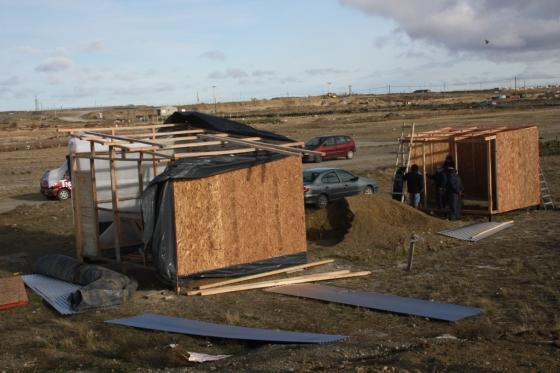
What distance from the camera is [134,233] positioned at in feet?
57.7

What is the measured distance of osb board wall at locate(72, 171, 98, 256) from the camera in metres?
17.0

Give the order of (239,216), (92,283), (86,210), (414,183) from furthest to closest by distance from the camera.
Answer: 1. (414,183)
2. (86,210)
3. (239,216)
4. (92,283)

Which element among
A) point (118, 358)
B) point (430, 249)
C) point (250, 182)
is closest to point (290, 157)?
point (250, 182)

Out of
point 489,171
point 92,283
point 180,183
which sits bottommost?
point 92,283

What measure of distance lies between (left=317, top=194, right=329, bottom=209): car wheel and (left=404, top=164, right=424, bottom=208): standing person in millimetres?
3050

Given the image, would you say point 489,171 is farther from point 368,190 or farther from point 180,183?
point 180,183

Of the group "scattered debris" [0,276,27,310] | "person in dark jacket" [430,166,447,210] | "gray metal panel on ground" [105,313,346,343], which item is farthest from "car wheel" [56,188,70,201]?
"gray metal panel on ground" [105,313,346,343]

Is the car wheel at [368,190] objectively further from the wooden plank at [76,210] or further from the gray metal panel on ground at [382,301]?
the gray metal panel on ground at [382,301]

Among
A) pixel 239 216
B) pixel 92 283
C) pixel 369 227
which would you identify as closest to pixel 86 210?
pixel 92 283

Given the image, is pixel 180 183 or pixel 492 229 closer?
pixel 180 183

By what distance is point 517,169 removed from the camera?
861 inches

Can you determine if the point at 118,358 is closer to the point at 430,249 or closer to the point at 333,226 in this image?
the point at 430,249

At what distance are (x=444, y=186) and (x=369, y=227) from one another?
397 cm

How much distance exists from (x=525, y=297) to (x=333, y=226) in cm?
796
